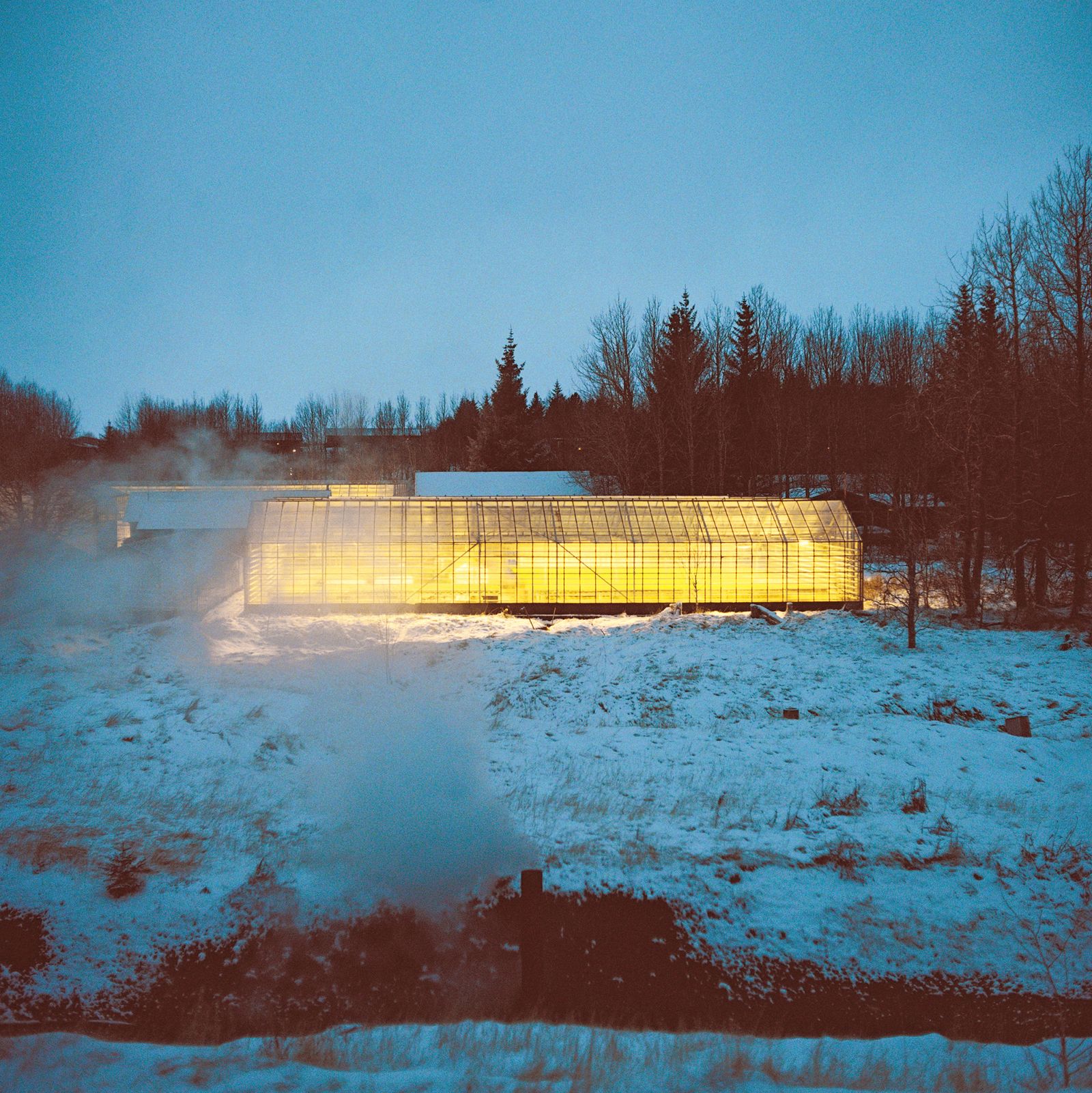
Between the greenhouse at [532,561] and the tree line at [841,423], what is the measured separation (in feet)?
11.3

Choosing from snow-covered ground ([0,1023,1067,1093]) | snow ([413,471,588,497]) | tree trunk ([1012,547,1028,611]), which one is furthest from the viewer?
snow ([413,471,588,497])

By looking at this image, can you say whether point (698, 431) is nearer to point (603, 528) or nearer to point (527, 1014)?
point (603, 528)

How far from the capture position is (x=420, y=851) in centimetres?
843

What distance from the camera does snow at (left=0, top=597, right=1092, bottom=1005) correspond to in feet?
24.5

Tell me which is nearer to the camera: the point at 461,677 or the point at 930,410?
the point at 461,677

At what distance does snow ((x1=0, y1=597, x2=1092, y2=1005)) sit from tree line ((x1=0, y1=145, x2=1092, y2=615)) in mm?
4681

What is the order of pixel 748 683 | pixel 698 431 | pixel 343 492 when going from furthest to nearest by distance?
pixel 698 431 → pixel 343 492 → pixel 748 683

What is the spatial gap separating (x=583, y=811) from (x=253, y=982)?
4.38 meters

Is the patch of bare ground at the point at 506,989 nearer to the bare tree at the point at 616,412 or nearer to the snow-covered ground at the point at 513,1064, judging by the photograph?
the snow-covered ground at the point at 513,1064

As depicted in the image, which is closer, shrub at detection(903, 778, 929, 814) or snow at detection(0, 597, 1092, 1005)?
snow at detection(0, 597, 1092, 1005)

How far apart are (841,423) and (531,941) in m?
46.5

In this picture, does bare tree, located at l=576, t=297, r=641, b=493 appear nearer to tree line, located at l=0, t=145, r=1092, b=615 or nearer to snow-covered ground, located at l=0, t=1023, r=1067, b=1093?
tree line, located at l=0, t=145, r=1092, b=615

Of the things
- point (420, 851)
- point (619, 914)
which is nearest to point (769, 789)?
point (619, 914)

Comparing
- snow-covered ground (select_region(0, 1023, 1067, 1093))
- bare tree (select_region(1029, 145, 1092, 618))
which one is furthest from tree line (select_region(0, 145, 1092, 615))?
snow-covered ground (select_region(0, 1023, 1067, 1093))
